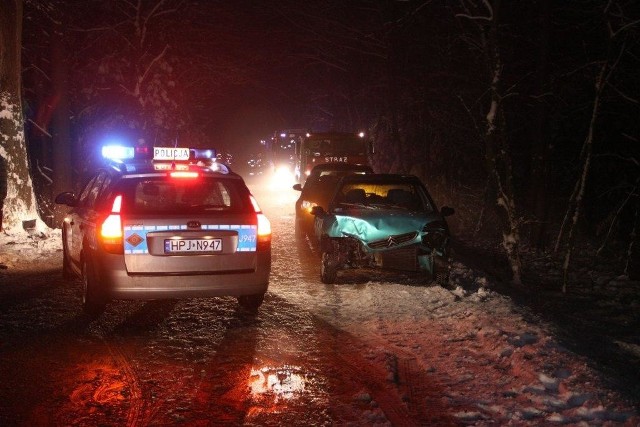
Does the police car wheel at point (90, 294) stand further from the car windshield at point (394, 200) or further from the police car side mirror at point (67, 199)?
the car windshield at point (394, 200)

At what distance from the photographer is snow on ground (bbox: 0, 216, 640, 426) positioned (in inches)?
175

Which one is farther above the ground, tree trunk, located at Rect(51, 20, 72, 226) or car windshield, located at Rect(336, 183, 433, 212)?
tree trunk, located at Rect(51, 20, 72, 226)

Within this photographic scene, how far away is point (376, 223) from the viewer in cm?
836

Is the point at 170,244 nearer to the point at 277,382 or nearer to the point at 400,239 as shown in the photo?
the point at 277,382

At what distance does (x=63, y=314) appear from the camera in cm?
715

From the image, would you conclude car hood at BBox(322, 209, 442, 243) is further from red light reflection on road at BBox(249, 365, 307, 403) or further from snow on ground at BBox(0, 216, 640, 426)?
red light reflection on road at BBox(249, 365, 307, 403)

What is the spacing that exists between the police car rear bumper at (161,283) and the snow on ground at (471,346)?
1.31 metres

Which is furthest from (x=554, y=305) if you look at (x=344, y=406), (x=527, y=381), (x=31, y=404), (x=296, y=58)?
(x=296, y=58)

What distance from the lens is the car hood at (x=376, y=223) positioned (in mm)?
8305

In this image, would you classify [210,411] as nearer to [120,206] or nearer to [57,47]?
[120,206]

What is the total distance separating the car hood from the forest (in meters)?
3.37

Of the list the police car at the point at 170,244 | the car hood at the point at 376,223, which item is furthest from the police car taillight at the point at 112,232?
the car hood at the point at 376,223

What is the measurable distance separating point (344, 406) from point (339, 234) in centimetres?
424

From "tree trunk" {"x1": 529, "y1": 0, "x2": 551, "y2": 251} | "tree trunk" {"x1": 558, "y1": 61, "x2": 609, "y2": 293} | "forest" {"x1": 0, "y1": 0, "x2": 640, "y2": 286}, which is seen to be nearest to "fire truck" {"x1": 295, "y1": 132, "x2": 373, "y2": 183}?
"forest" {"x1": 0, "y1": 0, "x2": 640, "y2": 286}
